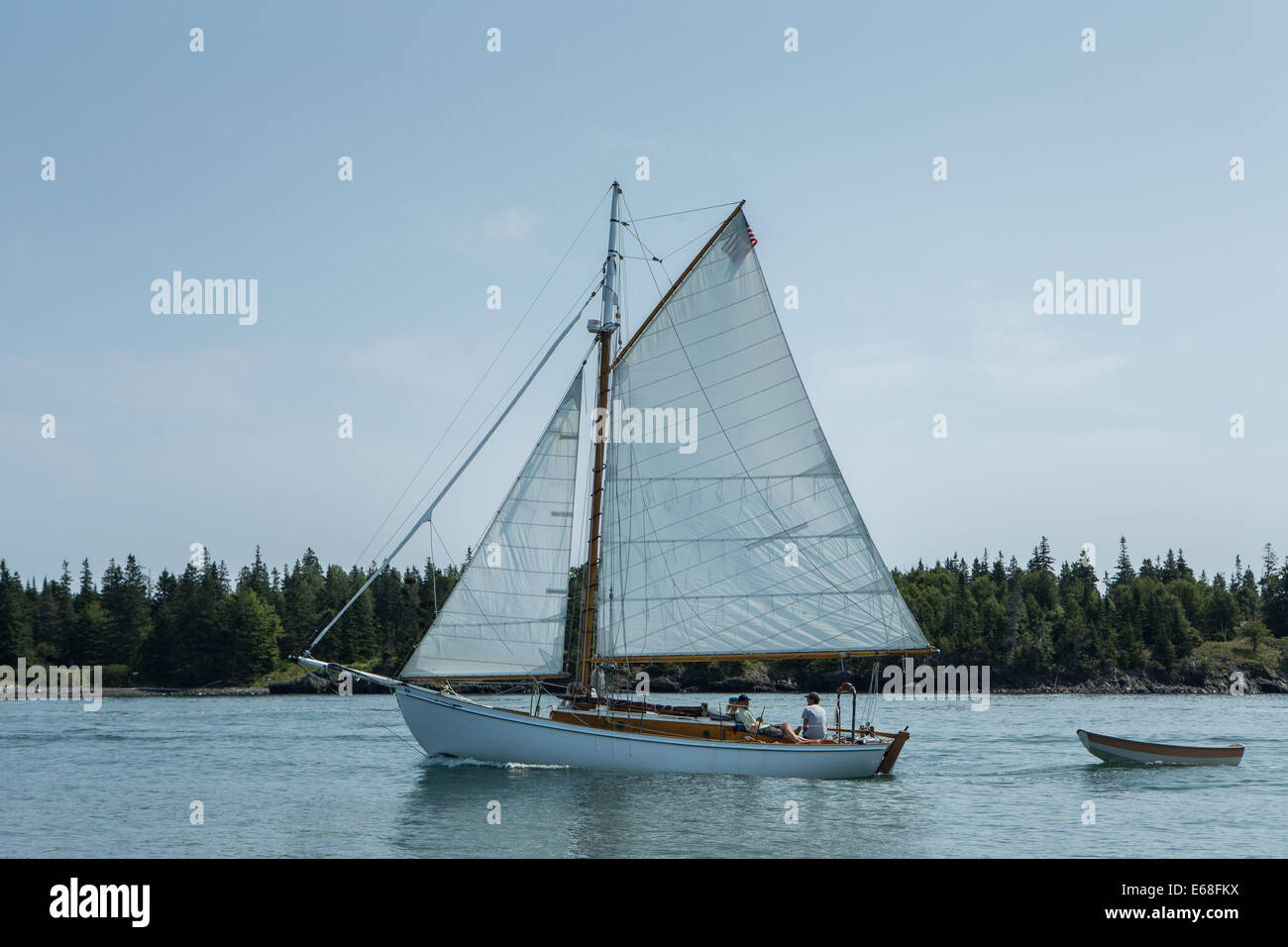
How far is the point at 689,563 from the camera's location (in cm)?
3731

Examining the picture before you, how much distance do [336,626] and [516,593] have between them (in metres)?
136

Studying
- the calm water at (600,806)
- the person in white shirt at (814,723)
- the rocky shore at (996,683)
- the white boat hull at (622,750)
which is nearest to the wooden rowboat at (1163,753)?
the calm water at (600,806)

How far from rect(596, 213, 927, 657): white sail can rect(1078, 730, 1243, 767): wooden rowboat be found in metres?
14.6

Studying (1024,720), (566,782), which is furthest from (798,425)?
(1024,720)

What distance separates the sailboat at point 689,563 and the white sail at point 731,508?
0.05m

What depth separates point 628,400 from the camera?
127ft

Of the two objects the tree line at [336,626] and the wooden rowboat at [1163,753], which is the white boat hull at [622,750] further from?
the tree line at [336,626]

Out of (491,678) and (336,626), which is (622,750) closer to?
(491,678)

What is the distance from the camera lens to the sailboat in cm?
3675

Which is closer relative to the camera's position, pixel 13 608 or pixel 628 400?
pixel 628 400
